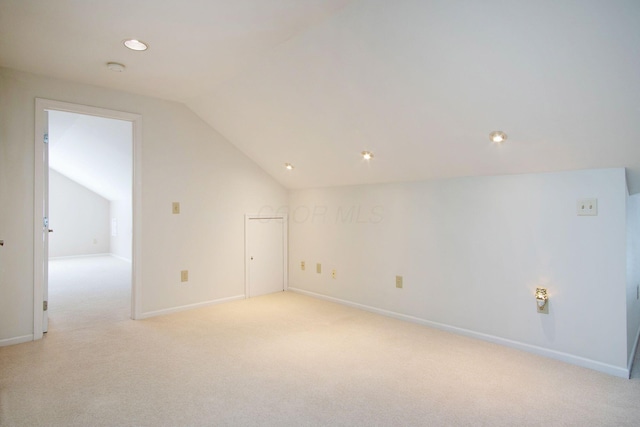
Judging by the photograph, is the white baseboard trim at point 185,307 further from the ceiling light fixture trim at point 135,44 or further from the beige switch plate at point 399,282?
the ceiling light fixture trim at point 135,44

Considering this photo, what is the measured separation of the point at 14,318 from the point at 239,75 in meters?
2.76

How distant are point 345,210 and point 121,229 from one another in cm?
623

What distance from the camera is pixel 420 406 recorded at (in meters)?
2.06

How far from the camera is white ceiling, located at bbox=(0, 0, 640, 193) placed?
1897 mm

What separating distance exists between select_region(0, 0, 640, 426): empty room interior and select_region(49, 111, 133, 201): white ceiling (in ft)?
1.05

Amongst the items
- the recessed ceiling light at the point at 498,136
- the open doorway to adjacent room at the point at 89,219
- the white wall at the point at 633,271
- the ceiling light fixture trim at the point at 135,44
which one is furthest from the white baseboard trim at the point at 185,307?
the white wall at the point at 633,271

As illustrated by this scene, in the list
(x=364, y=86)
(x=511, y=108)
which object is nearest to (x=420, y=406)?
(x=511, y=108)

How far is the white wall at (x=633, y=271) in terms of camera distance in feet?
8.45

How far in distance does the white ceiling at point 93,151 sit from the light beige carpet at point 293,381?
246cm

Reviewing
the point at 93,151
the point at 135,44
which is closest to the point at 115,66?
the point at 135,44

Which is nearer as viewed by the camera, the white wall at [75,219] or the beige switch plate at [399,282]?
the beige switch plate at [399,282]

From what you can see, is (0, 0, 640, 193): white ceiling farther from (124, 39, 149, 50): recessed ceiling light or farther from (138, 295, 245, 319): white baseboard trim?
(138, 295, 245, 319): white baseboard trim

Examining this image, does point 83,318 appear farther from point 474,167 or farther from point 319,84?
point 474,167

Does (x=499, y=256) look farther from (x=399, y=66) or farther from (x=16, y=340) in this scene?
(x=16, y=340)
